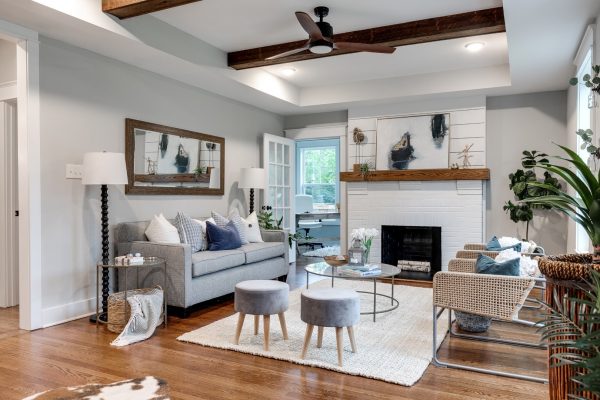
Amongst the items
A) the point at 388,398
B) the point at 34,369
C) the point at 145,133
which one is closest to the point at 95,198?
the point at 145,133

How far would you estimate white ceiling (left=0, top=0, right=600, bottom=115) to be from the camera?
337 cm

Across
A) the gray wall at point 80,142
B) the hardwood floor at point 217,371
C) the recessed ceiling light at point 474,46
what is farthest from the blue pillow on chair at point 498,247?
the gray wall at point 80,142

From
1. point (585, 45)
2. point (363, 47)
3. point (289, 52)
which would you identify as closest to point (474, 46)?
point (585, 45)

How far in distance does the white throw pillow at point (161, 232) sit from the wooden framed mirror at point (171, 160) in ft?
1.62

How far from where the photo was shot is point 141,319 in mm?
3395

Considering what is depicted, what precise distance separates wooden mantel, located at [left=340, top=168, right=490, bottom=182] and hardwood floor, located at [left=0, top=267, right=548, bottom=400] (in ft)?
9.01

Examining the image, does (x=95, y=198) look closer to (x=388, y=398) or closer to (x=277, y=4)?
(x=277, y=4)

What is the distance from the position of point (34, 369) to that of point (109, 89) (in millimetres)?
2660

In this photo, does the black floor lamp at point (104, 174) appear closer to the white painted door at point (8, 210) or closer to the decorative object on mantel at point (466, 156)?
the white painted door at point (8, 210)

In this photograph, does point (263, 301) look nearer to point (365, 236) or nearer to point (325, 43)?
point (365, 236)

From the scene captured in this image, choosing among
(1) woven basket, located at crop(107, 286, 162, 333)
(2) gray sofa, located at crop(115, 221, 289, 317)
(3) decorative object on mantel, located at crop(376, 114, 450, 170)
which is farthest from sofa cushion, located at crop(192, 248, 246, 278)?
(3) decorative object on mantel, located at crop(376, 114, 450, 170)

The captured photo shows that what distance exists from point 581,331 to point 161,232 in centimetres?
363

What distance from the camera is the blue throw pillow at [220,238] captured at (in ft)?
15.2

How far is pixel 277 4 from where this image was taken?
375 cm
